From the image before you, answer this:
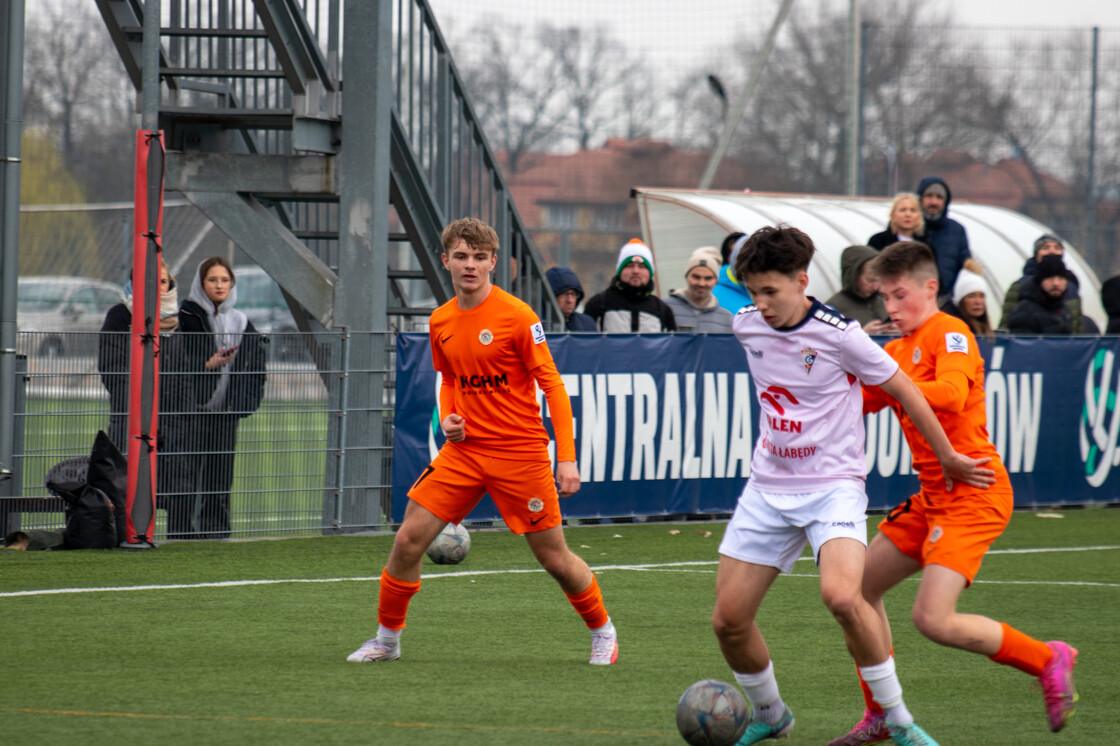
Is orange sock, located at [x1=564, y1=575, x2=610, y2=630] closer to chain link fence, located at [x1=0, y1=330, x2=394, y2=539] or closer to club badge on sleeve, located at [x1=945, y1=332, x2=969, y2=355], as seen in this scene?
club badge on sleeve, located at [x1=945, y1=332, x2=969, y2=355]

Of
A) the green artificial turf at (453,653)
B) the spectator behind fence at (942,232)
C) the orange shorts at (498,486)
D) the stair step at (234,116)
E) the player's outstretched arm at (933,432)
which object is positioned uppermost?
the stair step at (234,116)

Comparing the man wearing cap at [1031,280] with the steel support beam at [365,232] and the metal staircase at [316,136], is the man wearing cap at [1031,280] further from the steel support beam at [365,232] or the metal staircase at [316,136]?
the steel support beam at [365,232]

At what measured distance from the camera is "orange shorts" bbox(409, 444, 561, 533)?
637 centimetres

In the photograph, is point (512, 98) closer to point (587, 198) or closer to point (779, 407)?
point (587, 198)

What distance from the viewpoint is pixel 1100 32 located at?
23.1 m

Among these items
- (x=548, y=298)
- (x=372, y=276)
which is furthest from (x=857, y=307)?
(x=372, y=276)

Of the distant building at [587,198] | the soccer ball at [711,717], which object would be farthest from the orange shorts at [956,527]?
the distant building at [587,198]

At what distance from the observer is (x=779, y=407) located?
192 inches

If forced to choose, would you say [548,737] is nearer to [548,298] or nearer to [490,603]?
[490,603]

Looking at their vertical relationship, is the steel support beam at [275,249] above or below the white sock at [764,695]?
above

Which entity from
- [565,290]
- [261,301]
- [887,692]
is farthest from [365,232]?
[261,301]

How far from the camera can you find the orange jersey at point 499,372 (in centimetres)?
633

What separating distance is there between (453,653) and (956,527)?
2.53 meters

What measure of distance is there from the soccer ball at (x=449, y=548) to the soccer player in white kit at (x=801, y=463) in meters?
4.67
